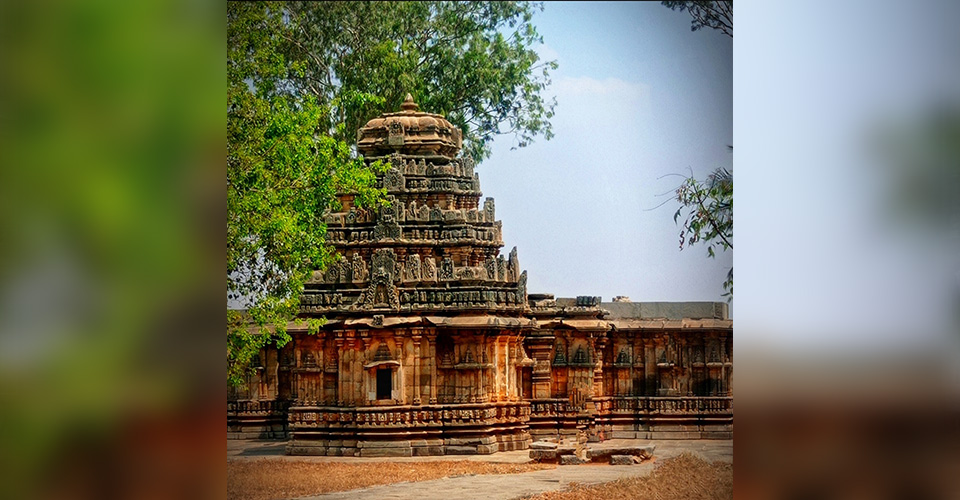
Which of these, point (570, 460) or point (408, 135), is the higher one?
point (408, 135)

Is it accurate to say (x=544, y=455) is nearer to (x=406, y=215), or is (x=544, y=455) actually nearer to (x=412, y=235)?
(x=412, y=235)

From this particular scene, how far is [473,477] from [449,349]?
3399 mm

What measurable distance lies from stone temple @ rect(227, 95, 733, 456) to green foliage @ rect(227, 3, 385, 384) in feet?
12.0

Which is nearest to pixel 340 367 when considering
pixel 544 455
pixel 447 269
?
pixel 447 269

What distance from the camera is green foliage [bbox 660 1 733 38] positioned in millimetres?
14216

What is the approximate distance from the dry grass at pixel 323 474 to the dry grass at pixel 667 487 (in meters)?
1.95

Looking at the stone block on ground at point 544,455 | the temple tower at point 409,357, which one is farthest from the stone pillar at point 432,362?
the stone block on ground at point 544,455

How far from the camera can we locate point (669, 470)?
15914mm

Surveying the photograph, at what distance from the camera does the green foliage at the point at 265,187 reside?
1348 centimetres

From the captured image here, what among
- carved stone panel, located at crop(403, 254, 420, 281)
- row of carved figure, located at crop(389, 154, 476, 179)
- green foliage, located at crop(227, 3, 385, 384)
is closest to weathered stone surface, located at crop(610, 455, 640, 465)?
carved stone panel, located at crop(403, 254, 420, 281)

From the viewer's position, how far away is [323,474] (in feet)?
53.0

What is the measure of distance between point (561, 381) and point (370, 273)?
459 cm
